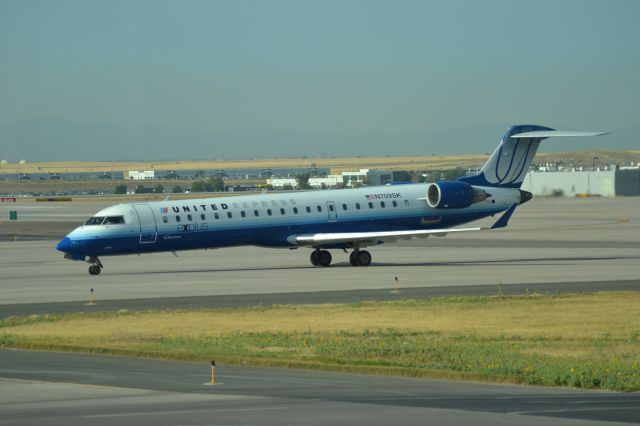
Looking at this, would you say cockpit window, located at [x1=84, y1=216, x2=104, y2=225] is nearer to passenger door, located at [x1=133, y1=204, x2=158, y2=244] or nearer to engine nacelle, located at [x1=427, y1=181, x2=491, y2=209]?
passenger door, located at [x1=133, y1=204, x2=158, y2=244]

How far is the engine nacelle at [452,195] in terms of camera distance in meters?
56.6

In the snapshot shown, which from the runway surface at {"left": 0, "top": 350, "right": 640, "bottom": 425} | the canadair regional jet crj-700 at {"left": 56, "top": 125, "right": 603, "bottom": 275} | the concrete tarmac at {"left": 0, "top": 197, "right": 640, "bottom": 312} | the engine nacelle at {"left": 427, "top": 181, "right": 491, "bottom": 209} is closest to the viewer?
the runway surface at {"left": 0, "top": 350, "right": 640, "bottom": 425}

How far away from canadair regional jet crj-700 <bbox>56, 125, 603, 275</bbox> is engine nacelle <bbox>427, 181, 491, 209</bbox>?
0.05 metres

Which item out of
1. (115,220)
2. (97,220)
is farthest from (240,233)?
(97,220)

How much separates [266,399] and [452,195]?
3747 centimetres

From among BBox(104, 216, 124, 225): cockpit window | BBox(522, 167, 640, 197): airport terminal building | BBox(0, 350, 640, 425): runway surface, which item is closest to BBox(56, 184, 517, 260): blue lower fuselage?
BBox(104, 216, 124, 225): cockpit window

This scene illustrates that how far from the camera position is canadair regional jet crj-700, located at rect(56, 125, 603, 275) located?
5188cm

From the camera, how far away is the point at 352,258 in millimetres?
55844

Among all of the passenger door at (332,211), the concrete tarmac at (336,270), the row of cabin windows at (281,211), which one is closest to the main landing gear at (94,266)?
the concrete tarmac at (336,270)

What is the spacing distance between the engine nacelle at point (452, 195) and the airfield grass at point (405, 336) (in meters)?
18.3

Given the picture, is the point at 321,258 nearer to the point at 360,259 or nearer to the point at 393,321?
the point at 360,259

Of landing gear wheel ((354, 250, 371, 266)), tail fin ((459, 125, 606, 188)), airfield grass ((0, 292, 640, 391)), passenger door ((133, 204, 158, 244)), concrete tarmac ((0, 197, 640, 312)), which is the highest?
tail fin ((459, 125, 606, 188))

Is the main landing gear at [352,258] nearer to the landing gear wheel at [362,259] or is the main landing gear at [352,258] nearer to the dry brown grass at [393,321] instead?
the landing gear wheel at [362,259]

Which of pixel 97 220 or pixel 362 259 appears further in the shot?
pixel 362 259
